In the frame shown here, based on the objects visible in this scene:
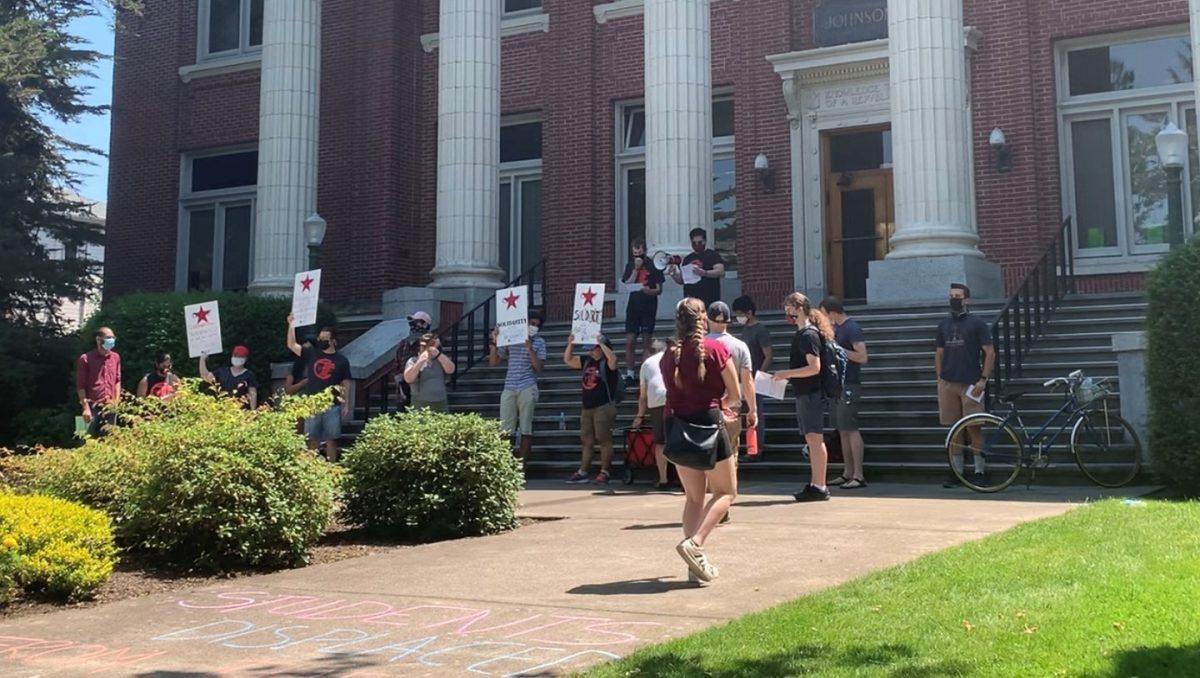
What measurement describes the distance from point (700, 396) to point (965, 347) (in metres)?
5.56

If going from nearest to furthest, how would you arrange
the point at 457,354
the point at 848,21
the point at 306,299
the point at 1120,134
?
the point at 306,299 < the point at 457,354 < the point at 1120,134 < the point at 848,21

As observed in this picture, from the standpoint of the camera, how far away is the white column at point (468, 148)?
789 inches

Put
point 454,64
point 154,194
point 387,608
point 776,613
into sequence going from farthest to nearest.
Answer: point 154,194
point 454,64
point 387,608
point 776,613

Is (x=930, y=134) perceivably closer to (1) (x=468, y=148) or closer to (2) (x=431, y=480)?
(1) (x=468, y=148)

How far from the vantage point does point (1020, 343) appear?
14.0m

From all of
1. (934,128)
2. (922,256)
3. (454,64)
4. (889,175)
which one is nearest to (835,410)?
(922,256)

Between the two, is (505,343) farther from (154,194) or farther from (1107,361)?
(154,194)

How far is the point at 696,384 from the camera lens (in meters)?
7.28

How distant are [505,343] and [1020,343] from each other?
19.4 ft

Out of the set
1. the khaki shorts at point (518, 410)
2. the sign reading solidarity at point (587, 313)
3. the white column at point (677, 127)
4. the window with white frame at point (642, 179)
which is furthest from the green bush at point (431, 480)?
the window with white frame at point (642, 179)

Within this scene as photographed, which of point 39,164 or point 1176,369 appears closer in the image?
point 1176,369

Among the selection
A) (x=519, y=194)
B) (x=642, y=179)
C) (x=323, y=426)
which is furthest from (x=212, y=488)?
(x=519, y=194)

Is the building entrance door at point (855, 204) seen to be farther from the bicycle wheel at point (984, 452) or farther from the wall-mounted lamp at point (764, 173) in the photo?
the bicycle wheel at point (984, 452)

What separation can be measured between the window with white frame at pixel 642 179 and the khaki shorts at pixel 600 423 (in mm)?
8501
